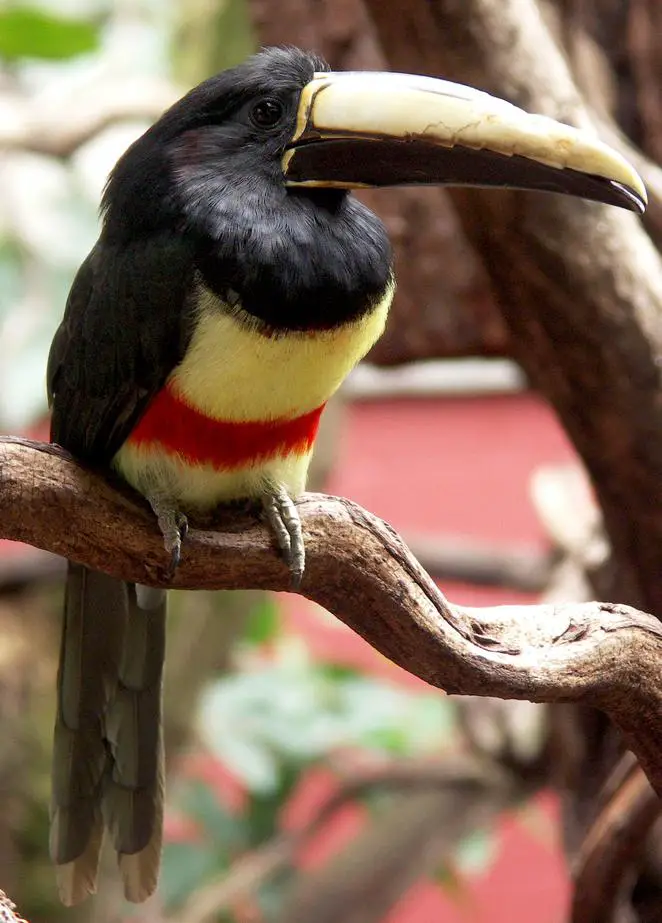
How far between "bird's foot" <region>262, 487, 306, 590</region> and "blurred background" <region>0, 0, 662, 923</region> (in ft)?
4.30

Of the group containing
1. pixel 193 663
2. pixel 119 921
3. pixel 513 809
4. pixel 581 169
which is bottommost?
pixel 119 921

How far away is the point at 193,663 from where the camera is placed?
357 cm

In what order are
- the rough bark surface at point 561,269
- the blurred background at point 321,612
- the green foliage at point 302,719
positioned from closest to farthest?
the rough bark surface at point 561,269 < the blurred background at point 321,612 < the green foliage at point 302,719

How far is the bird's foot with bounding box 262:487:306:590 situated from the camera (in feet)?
5.35

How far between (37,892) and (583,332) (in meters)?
2.48

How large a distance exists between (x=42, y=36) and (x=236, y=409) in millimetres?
2316

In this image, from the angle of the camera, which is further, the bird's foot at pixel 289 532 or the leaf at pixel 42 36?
the leaf at pixel 42 36

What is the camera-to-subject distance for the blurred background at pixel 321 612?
9.70 ft

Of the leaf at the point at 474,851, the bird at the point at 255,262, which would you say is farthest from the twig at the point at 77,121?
the leaf at the point at 474,851

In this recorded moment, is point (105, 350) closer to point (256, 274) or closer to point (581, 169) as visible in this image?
point (256, 274)

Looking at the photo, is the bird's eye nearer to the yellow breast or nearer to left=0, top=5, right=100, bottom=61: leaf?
the yellow breast

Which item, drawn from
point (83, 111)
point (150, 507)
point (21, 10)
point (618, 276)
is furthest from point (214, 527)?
point (21, 10)

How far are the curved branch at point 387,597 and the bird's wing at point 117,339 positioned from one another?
0.13 m

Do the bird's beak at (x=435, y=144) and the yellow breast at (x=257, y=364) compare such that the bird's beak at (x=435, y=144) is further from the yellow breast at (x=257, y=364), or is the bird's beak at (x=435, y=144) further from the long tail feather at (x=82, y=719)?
the long tail feather at (x=82, y=719)
